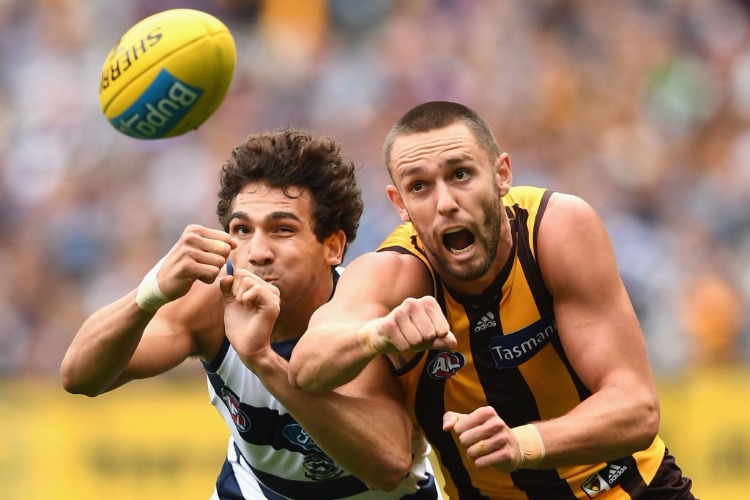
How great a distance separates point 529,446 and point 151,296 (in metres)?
1.69

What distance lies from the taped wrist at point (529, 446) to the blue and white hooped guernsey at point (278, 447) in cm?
133

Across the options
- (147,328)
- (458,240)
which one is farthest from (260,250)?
(458,240)

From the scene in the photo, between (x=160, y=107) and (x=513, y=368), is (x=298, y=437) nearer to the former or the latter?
(x=513, y=368)

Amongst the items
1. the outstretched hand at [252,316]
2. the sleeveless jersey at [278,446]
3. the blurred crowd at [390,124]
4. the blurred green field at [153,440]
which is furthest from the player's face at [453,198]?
the blurred crowd at [390,124]

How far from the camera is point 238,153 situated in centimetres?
620

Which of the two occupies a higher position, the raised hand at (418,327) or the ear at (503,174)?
the ear at (503,174)

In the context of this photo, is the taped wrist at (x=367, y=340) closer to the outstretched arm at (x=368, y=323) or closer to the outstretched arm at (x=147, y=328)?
the outstretched arm at (x=368, y=323)

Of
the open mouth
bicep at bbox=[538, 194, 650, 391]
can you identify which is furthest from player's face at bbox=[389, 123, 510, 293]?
bicep at bbox=[538, 194, 650, 391]

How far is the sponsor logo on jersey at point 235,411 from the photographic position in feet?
19.9

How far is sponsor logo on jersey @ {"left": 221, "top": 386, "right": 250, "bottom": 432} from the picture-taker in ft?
19.9

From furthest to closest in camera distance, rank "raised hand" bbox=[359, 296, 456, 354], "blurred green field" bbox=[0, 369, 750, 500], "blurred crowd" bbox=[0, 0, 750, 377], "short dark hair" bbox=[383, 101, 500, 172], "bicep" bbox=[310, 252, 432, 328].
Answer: "blurred crowd" bbox=[0, 0, 750, 377] → "blurred green field" bbox=[0, 369, 750, 500] → "short dark hair" bbox=[383, 101, 500, 172] → "bicep" bbox=[310, 252, 432, 328] → "raised hand" bbox=[359, 296, 456, 354]

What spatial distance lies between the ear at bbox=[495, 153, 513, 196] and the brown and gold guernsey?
108 millimetres

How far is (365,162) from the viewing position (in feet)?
41.4

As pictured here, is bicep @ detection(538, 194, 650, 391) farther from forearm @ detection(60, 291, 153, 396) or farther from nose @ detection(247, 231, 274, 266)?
forearm @ detection(60, 291, 153, 396)
